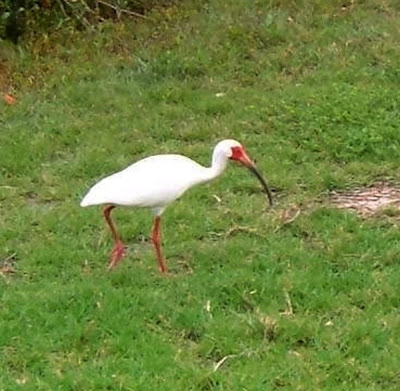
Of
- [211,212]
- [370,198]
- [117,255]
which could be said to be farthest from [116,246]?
[370,198]

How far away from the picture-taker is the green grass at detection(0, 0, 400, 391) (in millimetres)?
5574

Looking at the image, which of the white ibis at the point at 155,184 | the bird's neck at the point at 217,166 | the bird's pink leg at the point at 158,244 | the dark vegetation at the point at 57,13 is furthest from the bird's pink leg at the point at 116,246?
the dark vegetation at the point at 57,13

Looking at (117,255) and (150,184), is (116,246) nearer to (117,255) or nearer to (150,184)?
(117,255)

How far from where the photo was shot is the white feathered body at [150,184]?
6184 mm

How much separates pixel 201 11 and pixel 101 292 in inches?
228

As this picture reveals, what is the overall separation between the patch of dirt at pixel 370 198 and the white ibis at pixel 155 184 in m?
1.22

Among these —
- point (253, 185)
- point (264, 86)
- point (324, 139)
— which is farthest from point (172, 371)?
point (264, 86)

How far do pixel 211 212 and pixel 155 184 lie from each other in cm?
128

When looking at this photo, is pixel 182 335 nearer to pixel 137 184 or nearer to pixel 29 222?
pixel 137 184

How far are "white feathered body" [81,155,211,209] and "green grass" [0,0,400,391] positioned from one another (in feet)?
1.40

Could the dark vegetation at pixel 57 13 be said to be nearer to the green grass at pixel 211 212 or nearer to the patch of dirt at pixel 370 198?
the green grass at pixel 211 212

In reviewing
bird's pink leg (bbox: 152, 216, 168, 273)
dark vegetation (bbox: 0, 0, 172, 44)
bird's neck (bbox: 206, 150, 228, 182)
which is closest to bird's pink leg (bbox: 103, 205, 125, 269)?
bird's pink leg (bbox: 152, 216, 168, 273)

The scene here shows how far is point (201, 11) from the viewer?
37.8 feet

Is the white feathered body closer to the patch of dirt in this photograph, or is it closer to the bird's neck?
the bird's neck
